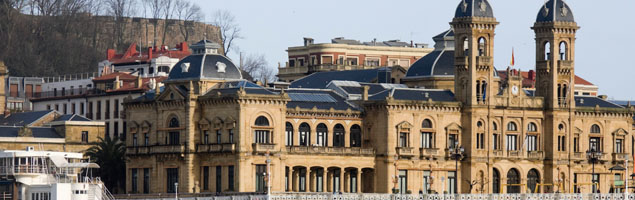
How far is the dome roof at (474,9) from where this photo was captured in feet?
536

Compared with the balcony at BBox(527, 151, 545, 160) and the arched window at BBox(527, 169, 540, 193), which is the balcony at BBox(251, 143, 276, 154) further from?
the arched window at BBox(527, 169, 540, 193)

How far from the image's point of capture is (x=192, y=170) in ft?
509

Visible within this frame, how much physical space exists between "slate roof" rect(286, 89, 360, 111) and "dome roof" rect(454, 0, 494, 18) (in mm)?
11748

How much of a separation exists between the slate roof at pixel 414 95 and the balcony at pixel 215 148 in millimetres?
14298

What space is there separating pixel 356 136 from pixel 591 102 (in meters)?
23.8

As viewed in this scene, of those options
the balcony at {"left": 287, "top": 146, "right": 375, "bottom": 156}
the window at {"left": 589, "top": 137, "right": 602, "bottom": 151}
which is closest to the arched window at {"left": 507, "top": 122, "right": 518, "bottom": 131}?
the window at {"left": 589, "top": 137, "right": 602, "bottom": 151}

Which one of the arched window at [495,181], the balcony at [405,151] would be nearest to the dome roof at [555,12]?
the arched window at [495,181]

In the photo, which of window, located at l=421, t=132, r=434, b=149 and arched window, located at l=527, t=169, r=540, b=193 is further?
arched window, located at l=527, t=169, r=540, b=193

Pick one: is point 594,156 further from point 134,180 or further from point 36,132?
point 36,132

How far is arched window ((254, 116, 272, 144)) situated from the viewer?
6043 inches

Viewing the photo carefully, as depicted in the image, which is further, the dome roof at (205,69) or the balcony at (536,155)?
the balcony at (536,155)

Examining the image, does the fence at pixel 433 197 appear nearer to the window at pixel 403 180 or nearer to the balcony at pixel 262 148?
the balcony at pixel 262 148

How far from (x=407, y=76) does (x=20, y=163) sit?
39807 millimetres

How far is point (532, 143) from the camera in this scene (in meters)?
168
